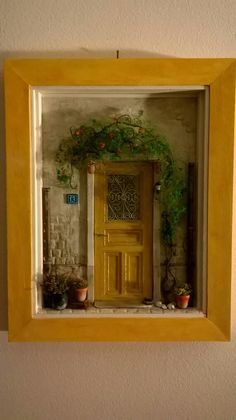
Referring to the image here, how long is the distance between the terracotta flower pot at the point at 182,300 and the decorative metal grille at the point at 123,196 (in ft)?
1.28

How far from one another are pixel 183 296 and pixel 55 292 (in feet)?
1.81

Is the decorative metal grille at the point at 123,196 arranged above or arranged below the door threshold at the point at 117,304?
above

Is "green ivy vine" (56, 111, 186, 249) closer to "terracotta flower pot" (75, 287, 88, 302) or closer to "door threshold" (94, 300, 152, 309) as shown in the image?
"door threshold" (94, 300, 152, 309)

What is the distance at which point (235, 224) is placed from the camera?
1.59m

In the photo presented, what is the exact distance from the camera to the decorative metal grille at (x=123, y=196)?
1.61 m

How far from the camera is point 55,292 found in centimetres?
155

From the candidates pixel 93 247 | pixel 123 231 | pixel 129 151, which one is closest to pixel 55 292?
pixel 93 247

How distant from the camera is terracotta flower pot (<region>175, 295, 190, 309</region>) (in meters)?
1.55

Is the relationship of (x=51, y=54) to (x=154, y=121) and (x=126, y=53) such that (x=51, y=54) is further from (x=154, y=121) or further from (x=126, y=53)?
(x=154, y=121)

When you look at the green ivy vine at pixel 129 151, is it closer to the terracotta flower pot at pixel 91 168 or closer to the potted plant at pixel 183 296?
the terracotta flower pot at pixel 91 168

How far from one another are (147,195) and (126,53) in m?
0.61

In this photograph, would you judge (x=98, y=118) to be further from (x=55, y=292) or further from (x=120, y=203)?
(x=55, y=292)

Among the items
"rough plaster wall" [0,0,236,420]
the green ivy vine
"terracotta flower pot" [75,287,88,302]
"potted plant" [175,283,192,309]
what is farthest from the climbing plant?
"terracotta flower pot" [75,287,88,302]

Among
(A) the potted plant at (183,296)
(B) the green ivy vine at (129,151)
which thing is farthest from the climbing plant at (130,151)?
(A) the potted plant at (183,296)
